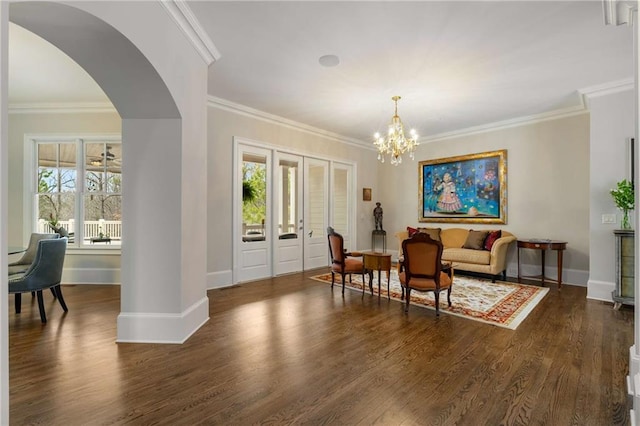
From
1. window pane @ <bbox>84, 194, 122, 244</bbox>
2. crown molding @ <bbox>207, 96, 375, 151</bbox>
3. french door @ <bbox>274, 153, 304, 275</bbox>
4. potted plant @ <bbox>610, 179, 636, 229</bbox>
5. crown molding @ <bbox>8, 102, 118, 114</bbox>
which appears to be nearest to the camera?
potted plant @ <bbox>610, 179, 636, 229</bbox>

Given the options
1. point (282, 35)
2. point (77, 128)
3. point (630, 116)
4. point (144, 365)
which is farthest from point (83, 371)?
point (630, 116)

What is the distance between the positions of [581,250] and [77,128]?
8.78 meters

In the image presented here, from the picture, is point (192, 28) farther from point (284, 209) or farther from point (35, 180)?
point (35, 180)

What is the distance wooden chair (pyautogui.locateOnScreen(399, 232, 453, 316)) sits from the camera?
3562 mm

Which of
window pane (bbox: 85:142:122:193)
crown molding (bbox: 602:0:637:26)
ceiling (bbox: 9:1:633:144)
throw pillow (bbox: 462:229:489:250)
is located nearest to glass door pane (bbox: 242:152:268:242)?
ceiling (bbox: 9:1:633:144)

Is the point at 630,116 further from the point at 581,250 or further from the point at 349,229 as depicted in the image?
the point at 349,229

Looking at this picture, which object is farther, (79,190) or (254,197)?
(254,197)

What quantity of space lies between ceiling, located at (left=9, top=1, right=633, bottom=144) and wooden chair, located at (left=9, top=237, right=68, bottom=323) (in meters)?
2.22

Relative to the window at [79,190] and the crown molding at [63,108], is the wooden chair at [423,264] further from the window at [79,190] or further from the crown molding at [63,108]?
the crown molding at [63,108]

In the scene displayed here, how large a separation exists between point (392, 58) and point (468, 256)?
3756 millimetres

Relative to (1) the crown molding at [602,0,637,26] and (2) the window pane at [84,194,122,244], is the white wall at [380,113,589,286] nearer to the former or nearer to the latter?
(1) the crown molding at [602,0,637,26]

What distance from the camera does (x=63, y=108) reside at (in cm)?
511

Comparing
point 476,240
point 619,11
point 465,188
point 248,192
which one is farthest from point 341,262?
point 619,11

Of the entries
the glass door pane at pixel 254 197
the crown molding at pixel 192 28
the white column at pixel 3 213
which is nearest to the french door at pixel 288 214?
the glass door pane at pixel 254 197
